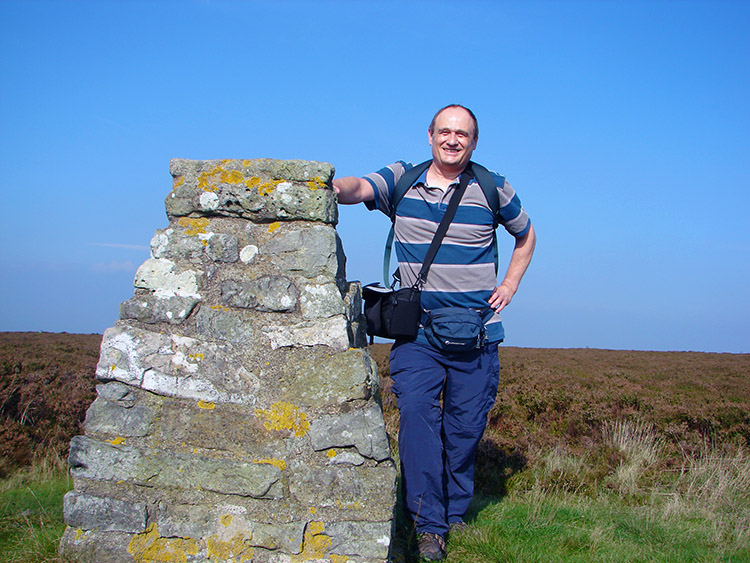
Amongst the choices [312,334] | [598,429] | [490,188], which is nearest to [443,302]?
[490,188]

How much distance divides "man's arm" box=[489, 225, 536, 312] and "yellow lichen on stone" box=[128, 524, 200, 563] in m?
2.32

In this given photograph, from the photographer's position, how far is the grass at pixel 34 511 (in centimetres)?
340

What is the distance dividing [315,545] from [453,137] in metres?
2.53

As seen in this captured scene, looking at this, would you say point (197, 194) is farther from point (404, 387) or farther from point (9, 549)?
point (9, 549)

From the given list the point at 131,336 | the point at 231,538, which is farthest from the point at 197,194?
the point at 231,538

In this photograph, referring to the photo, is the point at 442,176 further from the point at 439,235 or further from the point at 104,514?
the point at 104,514

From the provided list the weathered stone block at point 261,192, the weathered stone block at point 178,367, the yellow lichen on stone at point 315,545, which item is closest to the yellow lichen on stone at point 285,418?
the weathered stone block at point 178,367

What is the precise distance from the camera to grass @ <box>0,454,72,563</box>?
340cm

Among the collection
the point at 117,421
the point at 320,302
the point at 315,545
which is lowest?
the point at 315,545

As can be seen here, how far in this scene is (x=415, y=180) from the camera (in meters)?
4.05

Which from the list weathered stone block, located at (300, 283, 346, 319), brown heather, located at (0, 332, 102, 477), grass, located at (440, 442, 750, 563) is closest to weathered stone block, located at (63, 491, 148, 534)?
weathered stone block, located at (300, 283, 346, 319)

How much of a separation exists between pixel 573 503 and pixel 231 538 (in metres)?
3.33

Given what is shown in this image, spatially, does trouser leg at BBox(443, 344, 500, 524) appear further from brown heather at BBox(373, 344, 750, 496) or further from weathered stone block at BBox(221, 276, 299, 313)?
brown heather at BBox(373, 344, 750, 496)

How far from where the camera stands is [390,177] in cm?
406
